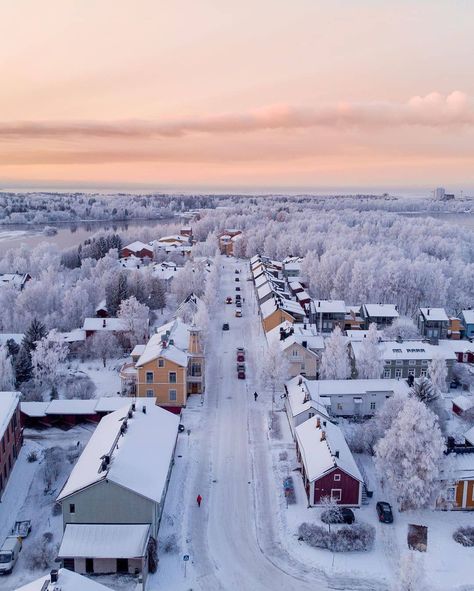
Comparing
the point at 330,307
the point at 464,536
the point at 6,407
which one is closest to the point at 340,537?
the point at 464,536

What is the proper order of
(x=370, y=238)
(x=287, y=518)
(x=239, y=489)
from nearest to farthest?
1. (x=287, y=518)
2. (x=239, y=489)
3. (x=370, y=238)

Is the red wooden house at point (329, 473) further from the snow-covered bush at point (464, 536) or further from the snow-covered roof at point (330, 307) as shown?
the snow-covered roof at point (330, 307)

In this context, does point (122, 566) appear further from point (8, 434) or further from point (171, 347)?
point (171, 347)

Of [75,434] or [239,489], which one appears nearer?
[239,489]

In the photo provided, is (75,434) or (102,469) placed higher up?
(102,469)

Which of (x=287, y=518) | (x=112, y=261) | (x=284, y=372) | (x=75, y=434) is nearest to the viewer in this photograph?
(x=287, y=518)

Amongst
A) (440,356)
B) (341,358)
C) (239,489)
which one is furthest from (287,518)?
(440,356)

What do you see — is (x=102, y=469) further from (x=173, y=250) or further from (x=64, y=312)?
(x=173, y=250)

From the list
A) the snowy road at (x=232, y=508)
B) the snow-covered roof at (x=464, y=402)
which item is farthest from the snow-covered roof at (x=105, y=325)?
the snow-covered roof at (x=464, y=402)
